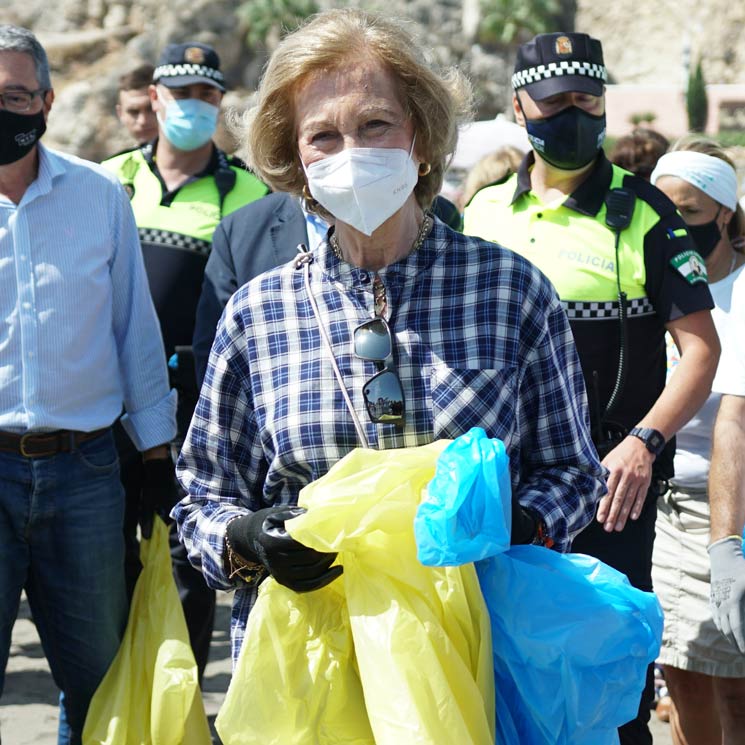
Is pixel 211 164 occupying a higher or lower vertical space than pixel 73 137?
higher

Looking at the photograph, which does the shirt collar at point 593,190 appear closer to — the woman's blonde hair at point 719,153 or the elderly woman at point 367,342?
the woman's blonde hair at point 719,153

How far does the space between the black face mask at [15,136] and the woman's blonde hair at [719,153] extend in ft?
7.72

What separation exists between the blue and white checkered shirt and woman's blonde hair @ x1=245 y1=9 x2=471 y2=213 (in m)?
0.18

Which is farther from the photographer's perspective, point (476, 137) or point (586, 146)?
point (476, 137)

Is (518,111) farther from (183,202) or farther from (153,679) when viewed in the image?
(153,679)

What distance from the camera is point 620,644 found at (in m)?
2.13

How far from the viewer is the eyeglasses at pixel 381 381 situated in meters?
2.34

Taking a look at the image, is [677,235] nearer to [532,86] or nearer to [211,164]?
[532,86]

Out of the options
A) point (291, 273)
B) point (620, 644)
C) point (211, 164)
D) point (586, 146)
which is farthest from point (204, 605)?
point (620, 644)

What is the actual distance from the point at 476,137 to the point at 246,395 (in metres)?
5.82

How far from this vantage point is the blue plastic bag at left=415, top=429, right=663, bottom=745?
207cm

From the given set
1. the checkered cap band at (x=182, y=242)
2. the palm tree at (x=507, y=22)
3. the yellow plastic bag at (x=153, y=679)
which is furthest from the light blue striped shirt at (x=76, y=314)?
the palm tree at (x=507, y=22)

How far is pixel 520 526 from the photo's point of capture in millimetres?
2209

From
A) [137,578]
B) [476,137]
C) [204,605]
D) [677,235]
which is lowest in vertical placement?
[204,605]
